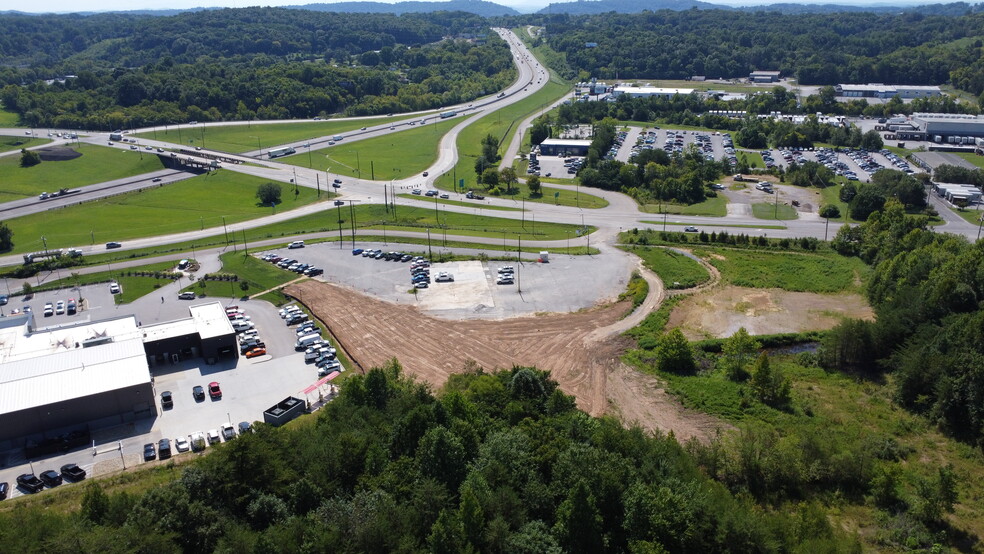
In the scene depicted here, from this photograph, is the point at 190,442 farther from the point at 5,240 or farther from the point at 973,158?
the point at 973,158

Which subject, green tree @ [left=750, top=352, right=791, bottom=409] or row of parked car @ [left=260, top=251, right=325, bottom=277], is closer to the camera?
green tree @ [left=750, top=352, right=791, bottom=409]

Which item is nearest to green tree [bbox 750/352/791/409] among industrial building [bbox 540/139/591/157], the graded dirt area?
the graded dirt area

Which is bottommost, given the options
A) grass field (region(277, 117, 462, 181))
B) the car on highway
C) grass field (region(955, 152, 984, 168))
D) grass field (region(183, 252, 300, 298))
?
the car on highway

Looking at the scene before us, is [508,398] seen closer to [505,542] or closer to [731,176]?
[505,542]

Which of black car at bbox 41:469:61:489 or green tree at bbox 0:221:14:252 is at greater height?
green tree at bbox 0:221:14:252

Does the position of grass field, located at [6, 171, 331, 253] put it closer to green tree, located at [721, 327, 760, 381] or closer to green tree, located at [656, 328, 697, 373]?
green tree, located at [656, 328, 697, 373]

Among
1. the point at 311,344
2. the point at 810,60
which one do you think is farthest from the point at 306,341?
the point at 810,60

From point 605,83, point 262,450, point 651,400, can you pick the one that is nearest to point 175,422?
point 262,450
